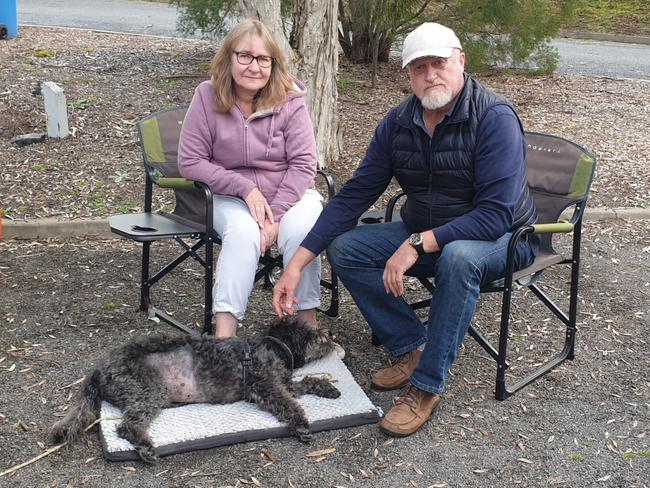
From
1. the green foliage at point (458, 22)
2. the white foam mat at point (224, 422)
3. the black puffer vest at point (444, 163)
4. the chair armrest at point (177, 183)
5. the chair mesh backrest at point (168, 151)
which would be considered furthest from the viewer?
the green foliage at point (458, 22)

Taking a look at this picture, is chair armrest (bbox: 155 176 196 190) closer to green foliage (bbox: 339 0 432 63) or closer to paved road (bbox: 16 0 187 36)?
green foliage (bbox: 339 0 432 63)

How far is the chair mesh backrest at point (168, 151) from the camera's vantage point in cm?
448

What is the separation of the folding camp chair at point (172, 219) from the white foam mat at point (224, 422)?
0.75 metres

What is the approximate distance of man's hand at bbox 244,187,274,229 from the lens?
407 centimetres

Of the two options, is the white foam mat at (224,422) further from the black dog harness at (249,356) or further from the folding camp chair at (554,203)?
the folding camp chair at (554,203)

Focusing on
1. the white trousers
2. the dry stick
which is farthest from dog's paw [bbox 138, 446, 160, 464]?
the white trousers

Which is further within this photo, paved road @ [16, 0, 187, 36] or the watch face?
paved road @ [16, 0, 187, 36]

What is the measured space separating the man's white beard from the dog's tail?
5.89 feet

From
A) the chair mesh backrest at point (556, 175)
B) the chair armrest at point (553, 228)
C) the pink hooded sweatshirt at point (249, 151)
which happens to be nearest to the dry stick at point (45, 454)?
the pink hooded sweatshirt at point (249, 151)

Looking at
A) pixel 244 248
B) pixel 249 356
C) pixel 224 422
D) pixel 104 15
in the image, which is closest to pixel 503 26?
pixel 244 248

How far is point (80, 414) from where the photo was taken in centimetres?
338

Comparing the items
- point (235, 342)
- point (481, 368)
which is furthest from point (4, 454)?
point (481, 368)

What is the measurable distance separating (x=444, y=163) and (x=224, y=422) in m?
1.43

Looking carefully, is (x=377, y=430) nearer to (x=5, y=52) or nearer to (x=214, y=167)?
(x=214, y=167)
